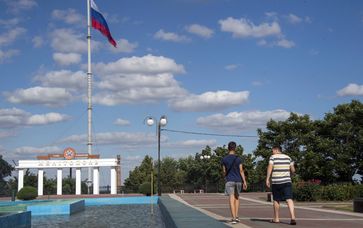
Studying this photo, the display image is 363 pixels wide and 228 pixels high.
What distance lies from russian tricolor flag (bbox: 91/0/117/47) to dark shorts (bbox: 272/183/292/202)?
153ft

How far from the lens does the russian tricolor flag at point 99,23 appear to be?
56.8m

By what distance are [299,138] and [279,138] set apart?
4.99ft

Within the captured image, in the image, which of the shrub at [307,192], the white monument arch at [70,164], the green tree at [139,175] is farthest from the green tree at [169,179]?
the shrub at [307,192]

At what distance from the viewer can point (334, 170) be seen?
110ft

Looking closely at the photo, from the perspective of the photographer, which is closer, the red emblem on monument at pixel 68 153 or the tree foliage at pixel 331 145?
the tree foliage at pixel 331 145

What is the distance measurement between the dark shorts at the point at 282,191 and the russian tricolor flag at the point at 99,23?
4660 centimetres

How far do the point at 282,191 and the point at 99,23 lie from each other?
49.5 meters

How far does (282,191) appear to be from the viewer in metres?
11.3

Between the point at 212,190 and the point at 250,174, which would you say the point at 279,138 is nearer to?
the point at 250,174

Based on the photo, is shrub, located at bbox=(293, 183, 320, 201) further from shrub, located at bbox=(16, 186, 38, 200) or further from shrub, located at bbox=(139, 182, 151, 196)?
shrub, located at bbox=(16, 186, 38, 200)

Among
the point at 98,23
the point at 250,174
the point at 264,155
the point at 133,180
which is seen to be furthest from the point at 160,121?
the point at 133,180

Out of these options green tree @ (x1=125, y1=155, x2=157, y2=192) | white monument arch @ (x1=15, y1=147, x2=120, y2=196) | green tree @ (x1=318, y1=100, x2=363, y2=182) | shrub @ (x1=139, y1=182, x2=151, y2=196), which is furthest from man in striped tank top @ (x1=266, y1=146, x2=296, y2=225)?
green tree @ (x1=125, y1=155, x2=157, y2=192)

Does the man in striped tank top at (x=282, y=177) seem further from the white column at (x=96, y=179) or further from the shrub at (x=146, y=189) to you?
the white column at (x=96, y=179)

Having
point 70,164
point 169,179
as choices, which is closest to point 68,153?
point 70,164
